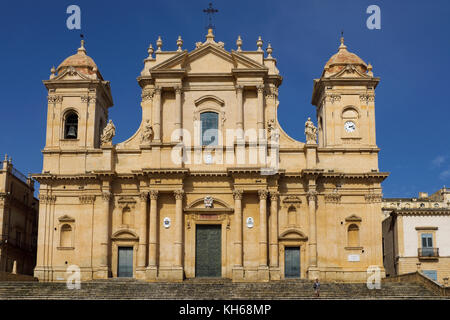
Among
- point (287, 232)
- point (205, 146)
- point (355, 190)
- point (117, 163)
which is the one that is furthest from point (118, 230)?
point (355, 190)

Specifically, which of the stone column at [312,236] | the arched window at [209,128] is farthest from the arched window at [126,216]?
the stone column at [312,236]

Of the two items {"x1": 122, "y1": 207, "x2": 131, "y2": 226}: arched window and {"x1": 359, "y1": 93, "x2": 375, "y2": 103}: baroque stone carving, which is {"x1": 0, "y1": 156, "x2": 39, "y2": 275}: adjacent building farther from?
{"x1": 359, "y1": 93, "x2": 375, "y2": 103}: baroque stone carving

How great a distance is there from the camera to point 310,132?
43.8 meters

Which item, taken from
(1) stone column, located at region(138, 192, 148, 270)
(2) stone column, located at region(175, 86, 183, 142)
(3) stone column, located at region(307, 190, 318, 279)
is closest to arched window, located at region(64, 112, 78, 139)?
(1) stone column, located at region(138, 192, 148, 270)

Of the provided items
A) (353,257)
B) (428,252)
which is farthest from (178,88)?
(428,252)

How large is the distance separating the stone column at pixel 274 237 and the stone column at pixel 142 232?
25.1 feet

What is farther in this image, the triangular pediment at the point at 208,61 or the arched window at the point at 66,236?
the triangular pediment at the point at 208,61

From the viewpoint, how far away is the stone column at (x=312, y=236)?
136ft

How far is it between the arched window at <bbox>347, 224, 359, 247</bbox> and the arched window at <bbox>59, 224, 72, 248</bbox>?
17.3 meters

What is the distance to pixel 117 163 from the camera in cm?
4406

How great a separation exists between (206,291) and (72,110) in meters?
16.0

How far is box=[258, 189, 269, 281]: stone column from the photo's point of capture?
135 ft

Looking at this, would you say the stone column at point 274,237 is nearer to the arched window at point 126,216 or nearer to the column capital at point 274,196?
the column capital at point 274,196

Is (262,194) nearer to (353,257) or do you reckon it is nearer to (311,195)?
(311,195)
